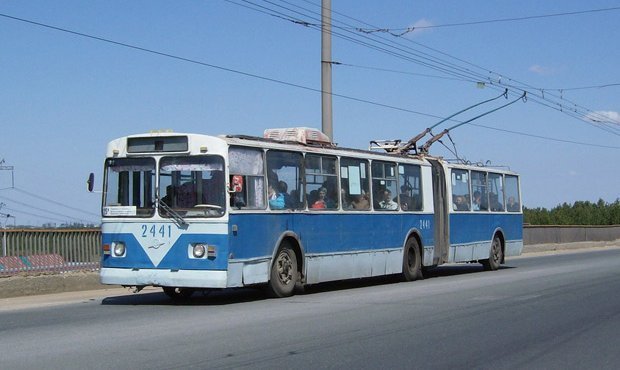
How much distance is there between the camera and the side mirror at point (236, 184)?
14827mm

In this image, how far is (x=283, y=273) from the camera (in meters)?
16.2

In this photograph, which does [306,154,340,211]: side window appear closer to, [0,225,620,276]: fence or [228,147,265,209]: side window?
[228,147,265,209]: side window

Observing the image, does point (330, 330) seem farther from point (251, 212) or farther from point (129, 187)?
point (129, 187)

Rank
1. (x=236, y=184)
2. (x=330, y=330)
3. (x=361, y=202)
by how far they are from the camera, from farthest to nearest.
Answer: (x=361, y=202) → (x=236, y=184) → (x=330, y=330)

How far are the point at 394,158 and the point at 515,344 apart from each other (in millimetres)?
10585

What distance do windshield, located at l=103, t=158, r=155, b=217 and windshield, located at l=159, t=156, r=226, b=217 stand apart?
0.25 m

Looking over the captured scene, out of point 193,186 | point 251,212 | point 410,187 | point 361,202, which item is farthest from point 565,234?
point 193,186

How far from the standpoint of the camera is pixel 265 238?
51.4 ft

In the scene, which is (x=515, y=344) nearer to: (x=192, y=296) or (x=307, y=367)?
(x=307, y=367)

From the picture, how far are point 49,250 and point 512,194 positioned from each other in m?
14.7

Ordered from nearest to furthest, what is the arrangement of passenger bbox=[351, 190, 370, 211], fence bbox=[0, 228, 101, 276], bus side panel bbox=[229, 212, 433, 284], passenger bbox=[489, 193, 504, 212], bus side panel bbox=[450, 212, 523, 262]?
bus side panel bbox=[229, 212, 433, 284] → fence bbox=[0, 228, 101, 276] → passenger bbox=[351, 190, 370, 211] → bus side panel bbox=[450, 212, 523, 262] → passenger bbox=[489, 193, 504, 212]

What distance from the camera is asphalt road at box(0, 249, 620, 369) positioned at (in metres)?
9.29

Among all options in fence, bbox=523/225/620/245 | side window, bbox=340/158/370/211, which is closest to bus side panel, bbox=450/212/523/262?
side window, bbox=340/158/370/211

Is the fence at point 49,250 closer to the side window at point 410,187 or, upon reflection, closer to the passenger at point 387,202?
the passenger at point 387,202
